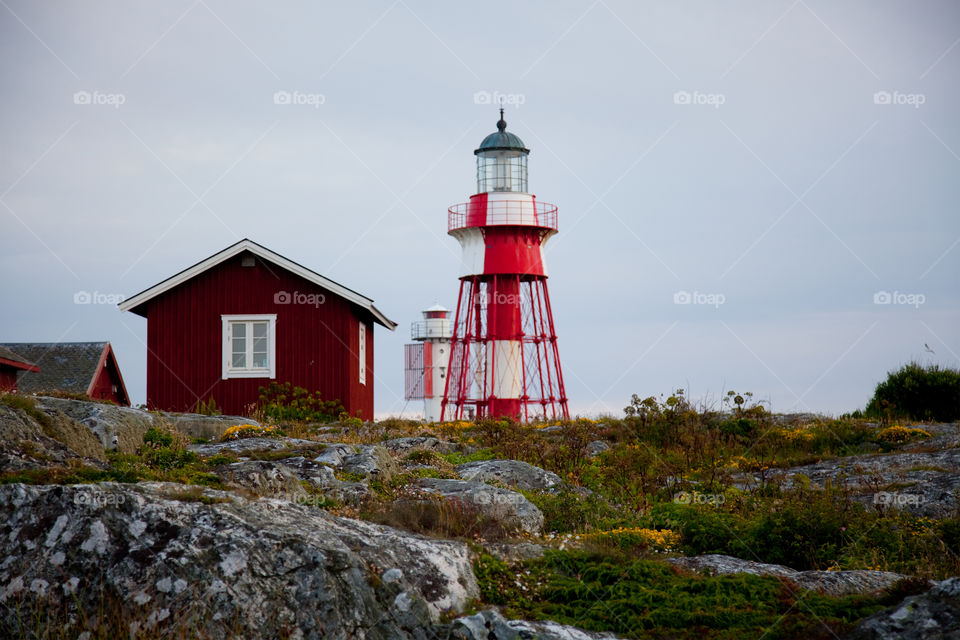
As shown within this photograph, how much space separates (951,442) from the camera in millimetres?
16500

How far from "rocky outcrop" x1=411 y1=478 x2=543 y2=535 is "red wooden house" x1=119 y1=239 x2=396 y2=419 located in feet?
47.3

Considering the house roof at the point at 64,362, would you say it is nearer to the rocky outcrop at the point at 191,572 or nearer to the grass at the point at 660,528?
the grass at the point at 660,528

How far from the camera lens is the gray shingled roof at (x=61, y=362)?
30.0 meters

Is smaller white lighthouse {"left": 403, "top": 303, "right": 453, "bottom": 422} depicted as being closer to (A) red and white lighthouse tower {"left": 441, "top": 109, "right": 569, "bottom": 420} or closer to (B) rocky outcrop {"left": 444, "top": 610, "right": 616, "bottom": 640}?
(A) red and white lighthouse tower {"left": 441, "top": 109, "right": 569, "bottom": 420}

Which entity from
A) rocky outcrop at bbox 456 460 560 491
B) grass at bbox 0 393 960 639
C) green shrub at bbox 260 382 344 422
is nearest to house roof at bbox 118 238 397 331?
green shrub at bbox 260 382 344 422

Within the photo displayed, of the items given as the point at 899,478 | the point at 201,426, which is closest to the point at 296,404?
the point at 201,426

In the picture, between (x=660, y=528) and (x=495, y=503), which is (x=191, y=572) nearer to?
(x=495, y=503)

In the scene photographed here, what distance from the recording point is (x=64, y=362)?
31.7 m

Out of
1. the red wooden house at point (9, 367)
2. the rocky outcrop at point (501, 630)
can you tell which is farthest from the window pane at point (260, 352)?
the rocky outcrop at point (501, 630)

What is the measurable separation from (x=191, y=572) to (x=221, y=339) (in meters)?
19.4

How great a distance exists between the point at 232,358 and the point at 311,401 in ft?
8.54

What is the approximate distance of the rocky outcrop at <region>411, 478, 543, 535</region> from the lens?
954 centimetres

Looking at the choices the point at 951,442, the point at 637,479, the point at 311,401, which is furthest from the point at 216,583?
the point at 311,401

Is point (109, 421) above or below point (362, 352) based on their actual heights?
below
